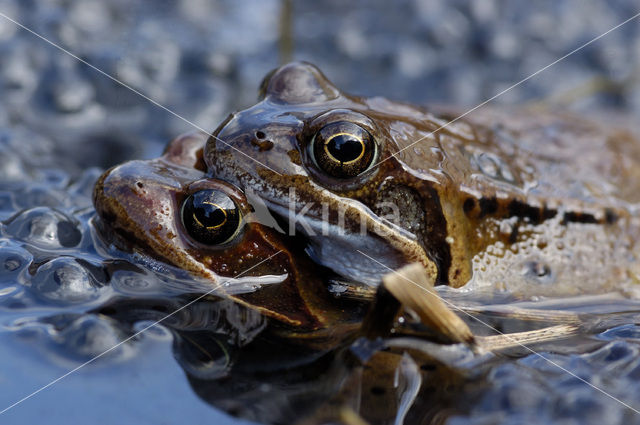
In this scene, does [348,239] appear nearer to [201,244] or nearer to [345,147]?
[345,147]

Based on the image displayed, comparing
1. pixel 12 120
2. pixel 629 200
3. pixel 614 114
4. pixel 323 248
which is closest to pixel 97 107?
pixel 12 120

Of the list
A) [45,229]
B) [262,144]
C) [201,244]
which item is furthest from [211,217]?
[45,229]

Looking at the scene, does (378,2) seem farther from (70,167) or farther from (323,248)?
(323,248)

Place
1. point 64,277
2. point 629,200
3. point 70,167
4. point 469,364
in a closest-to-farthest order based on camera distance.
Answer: point 469,364 < point 64,277 < point 629,200 < point 70,167

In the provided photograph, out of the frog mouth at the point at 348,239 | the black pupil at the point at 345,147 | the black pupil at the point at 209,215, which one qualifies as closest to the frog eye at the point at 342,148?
the black pupil at the point at 345,147

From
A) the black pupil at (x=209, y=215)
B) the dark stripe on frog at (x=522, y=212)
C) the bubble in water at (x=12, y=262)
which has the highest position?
the dark stripe on frog at (x=522, y=212)

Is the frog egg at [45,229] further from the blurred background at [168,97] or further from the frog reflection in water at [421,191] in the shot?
the frog reflection in water at [421,191]

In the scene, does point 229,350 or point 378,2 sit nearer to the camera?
point 229,350
